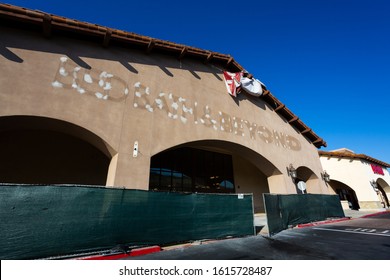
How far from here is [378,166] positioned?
29922 mm

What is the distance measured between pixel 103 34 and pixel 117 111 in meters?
3.38

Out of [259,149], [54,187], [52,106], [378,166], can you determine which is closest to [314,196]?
[259,149]

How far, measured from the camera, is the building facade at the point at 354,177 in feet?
82.5

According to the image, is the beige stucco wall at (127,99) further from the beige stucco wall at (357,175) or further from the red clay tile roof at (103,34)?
the beige stucco wall at (357,175)

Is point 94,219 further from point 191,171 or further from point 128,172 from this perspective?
point 191,171

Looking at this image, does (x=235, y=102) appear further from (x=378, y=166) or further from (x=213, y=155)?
(x=378, y=166)

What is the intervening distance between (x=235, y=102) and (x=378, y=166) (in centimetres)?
3044

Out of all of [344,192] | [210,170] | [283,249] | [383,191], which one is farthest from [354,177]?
[283,249]

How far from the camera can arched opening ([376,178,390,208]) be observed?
1190 inches

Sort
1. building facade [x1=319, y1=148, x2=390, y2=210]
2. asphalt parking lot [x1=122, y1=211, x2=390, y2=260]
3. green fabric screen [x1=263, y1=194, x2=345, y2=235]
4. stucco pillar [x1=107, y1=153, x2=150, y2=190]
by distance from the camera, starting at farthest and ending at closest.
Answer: building facade [x1=319, y1=148, x2=390, y2=210], green fabric screen [x1=263, y1=194, x2=345, y2=235], stucco pillar [x1=107, y1=153, x2=150, y2=190], asphalt parking lot [x1=122, y1=211, x2=390, y2=260]

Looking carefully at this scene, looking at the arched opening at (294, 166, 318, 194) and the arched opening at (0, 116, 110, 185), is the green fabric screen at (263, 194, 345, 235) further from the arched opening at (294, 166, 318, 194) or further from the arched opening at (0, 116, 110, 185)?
the arched opening at (0, 116, 110, 185)

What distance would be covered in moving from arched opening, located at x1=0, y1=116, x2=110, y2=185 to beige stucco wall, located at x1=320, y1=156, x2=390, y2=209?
2810 centimetres

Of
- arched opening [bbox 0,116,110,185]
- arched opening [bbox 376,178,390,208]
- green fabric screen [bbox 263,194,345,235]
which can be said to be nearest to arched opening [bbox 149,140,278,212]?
green fabric screen [bbox 263,194,345,235]

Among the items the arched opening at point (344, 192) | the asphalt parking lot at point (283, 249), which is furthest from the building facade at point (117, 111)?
the arched opening at point (344, 192)
